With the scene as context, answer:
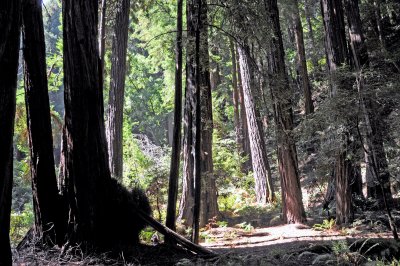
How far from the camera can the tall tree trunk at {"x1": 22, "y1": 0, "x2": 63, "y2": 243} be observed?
18.6 ft

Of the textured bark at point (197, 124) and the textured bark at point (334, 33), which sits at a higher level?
the textured bark at point (334, 33)

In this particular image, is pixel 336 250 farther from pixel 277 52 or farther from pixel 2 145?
pixel 277 52

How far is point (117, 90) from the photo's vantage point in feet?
38.2

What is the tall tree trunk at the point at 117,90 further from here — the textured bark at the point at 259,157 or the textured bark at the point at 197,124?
the textured bark at the point at 197,124

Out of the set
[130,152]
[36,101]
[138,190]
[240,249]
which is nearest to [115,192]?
[138,190]

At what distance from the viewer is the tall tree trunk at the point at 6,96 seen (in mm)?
3205

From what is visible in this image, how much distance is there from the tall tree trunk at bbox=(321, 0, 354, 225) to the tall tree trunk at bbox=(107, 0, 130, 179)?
5.68 m

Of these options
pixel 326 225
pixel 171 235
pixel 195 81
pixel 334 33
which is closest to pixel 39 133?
pixel 171 235

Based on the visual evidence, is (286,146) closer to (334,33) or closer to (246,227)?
(246,227)

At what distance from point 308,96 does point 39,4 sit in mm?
14814

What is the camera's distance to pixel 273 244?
316 inches

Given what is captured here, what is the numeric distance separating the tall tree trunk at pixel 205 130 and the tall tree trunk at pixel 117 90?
2.49 m

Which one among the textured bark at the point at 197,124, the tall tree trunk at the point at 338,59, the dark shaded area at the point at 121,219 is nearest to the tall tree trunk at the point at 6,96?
the dark shaded area at the point at 121,219

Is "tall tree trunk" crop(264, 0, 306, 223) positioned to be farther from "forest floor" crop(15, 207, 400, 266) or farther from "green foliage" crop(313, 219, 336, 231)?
"forest floor" crop(15, 207, 400, 266)
